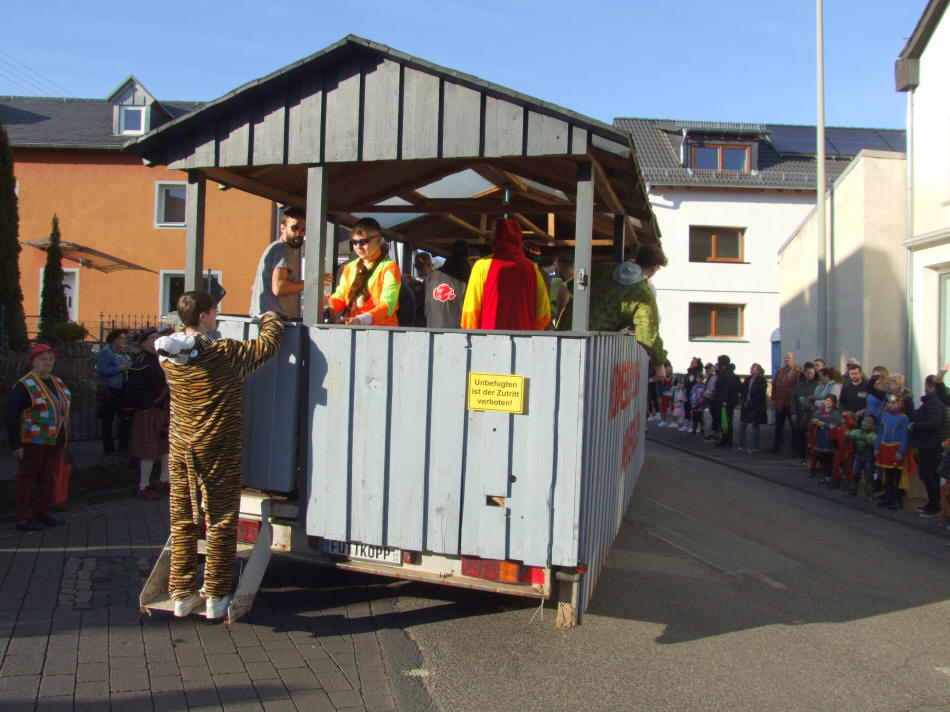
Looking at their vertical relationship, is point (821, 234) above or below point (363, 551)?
above

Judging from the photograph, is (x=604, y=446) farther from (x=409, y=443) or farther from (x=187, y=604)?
(x=187, y=604)

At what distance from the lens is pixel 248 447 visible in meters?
5.27

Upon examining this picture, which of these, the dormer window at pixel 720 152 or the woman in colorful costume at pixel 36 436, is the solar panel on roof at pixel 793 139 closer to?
the dormer window at pixel 720 152

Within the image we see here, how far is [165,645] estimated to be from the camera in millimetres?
4645

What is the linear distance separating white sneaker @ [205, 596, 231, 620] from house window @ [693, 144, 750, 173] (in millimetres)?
31428

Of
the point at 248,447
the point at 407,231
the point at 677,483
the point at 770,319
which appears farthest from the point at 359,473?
the point at 770,319

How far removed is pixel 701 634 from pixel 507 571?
1464mm

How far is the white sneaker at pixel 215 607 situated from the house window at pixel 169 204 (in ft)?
82.6

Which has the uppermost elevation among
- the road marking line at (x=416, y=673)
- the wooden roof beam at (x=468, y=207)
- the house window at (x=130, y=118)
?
the house window at (x=130, y=118)

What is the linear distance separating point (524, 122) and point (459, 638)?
3.15m

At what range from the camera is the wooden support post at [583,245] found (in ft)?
17.2

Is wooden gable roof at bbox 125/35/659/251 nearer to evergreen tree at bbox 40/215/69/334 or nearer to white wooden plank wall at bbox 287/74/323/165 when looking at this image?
white wooden plank wall at bbox 287/74/323/165

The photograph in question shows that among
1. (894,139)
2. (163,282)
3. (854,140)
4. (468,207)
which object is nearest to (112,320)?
(163,282)

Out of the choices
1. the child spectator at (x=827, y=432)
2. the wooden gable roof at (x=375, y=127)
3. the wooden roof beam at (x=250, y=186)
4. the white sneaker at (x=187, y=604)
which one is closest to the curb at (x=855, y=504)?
the child spectator at (x=827, y=432)
